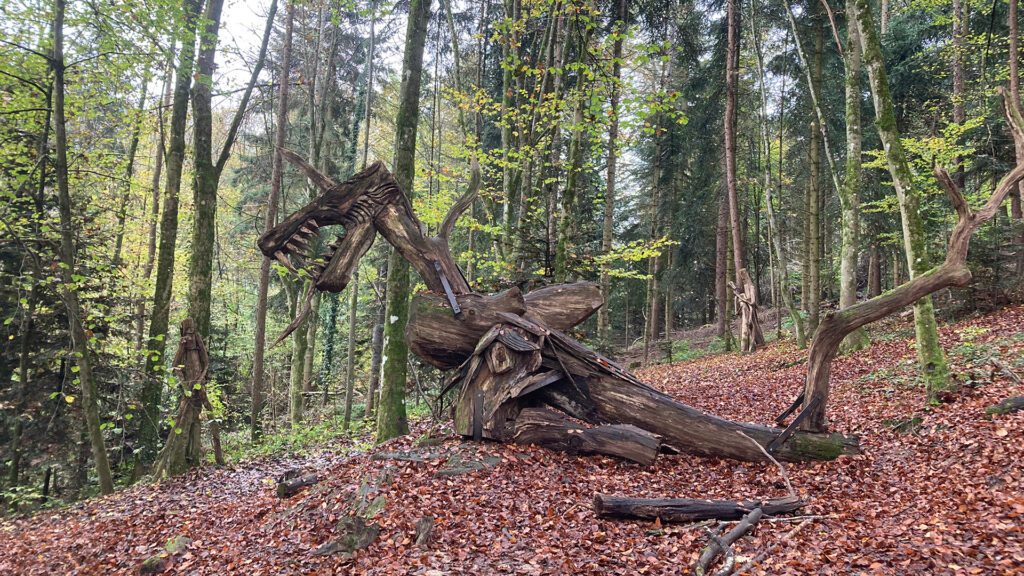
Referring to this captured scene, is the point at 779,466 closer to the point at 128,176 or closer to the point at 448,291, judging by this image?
the point at 448,291

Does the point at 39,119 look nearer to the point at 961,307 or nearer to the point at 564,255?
the point at 564,255

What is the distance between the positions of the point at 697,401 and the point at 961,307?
27.6 feet

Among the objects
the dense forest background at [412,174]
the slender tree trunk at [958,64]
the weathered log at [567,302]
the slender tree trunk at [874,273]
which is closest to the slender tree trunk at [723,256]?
the dense forest background at [412,174]

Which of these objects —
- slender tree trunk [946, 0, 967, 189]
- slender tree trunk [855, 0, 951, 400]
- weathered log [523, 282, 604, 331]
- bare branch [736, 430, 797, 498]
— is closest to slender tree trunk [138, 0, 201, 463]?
Result: weathered log [523, 282, 604, 331]

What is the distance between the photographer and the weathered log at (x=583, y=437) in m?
6.72

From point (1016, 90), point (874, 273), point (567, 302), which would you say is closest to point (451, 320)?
point (567, 302)

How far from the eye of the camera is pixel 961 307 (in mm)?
13195

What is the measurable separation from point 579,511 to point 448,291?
3.40 m

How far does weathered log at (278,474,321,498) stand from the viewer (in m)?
6.91

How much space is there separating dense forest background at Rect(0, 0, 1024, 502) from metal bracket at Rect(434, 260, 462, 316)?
1.26m

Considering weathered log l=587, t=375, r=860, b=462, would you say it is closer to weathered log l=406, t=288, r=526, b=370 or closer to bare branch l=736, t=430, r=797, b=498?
bare branch l=736, t=430, r=797, b=498

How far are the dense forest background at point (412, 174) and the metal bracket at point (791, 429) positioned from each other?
7.80 ft

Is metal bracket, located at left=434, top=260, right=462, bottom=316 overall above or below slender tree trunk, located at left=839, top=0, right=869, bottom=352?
below

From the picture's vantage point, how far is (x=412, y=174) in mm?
8562
